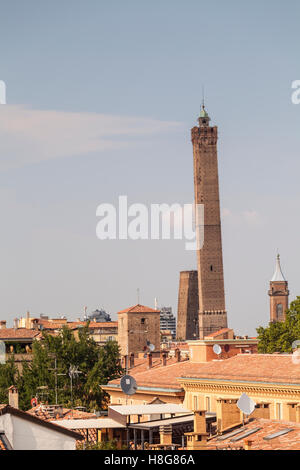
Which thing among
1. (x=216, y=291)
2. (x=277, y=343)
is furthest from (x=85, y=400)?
(x=216, y=291)

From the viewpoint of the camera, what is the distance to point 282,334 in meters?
65.9

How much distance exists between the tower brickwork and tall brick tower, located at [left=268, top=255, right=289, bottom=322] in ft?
40.8

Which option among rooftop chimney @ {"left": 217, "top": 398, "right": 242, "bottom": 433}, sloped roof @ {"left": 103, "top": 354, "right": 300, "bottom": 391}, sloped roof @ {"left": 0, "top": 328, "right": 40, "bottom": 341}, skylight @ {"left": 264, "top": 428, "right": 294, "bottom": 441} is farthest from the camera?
sloped roof @ {"left": 0, "top": 328, "right": 40, "bottom": 341}

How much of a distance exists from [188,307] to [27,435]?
142627mm

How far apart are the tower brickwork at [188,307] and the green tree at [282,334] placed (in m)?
93.2

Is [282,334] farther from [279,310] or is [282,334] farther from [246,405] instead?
[279,310]

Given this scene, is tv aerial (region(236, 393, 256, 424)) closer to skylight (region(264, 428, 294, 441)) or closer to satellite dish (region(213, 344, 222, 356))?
skylight (region(264, 428, 294, 441))

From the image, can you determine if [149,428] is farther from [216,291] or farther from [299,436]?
[216,291]

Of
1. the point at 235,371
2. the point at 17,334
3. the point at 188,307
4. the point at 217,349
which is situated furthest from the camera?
the point at 188,307

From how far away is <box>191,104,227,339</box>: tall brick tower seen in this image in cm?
13162

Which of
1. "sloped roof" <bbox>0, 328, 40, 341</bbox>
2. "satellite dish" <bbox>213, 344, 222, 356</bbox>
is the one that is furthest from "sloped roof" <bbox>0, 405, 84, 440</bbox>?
"sloped roof" <bbox>0, 328, 40, 341</bbox>

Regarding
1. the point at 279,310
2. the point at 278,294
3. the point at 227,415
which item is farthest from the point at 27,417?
the point at 279,310

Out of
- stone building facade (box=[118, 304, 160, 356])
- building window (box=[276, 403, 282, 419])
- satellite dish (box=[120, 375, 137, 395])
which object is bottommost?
building window (box=[276, 403, 282, 419])

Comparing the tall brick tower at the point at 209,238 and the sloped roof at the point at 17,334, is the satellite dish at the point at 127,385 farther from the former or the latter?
the tall brick tower at the point at 209,238
